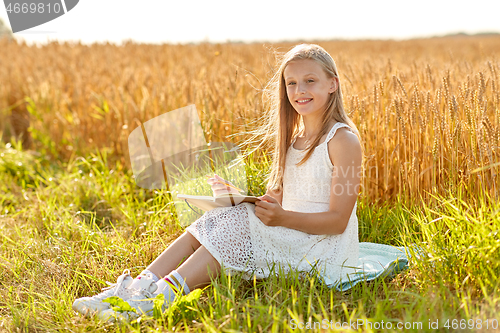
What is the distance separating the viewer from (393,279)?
176 centimetres

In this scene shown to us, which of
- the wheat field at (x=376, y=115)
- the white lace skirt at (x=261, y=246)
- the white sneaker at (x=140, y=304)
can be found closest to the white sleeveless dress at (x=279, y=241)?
the white lace skirt at (x=261, y=246)

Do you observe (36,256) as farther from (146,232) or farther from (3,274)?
(146,232)

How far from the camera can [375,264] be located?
1.83 m

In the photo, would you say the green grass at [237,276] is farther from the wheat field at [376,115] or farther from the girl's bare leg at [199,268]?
the wheat field at [376,115]

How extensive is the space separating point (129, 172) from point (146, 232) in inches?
48.3

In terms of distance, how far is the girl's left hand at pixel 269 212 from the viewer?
159cm

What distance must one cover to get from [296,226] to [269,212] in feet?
0.45

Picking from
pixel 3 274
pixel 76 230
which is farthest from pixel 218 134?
pixel 3 274

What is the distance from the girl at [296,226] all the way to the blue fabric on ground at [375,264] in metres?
0.05

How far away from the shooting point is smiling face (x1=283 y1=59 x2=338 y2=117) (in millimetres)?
1754

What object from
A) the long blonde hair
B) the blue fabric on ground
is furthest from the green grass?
the long blonde hair

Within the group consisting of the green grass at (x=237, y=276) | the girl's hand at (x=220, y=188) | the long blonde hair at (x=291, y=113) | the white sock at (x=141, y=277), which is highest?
the long blonde hair at (x=291, y=113)

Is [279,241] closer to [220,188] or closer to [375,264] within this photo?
[220,188]

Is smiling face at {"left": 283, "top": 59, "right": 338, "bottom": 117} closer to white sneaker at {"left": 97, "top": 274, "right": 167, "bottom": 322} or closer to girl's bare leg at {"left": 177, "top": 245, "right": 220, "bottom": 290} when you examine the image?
girl's bare leg at {"left": 177, "top": 245, "right": 220, "bottom": 290}
